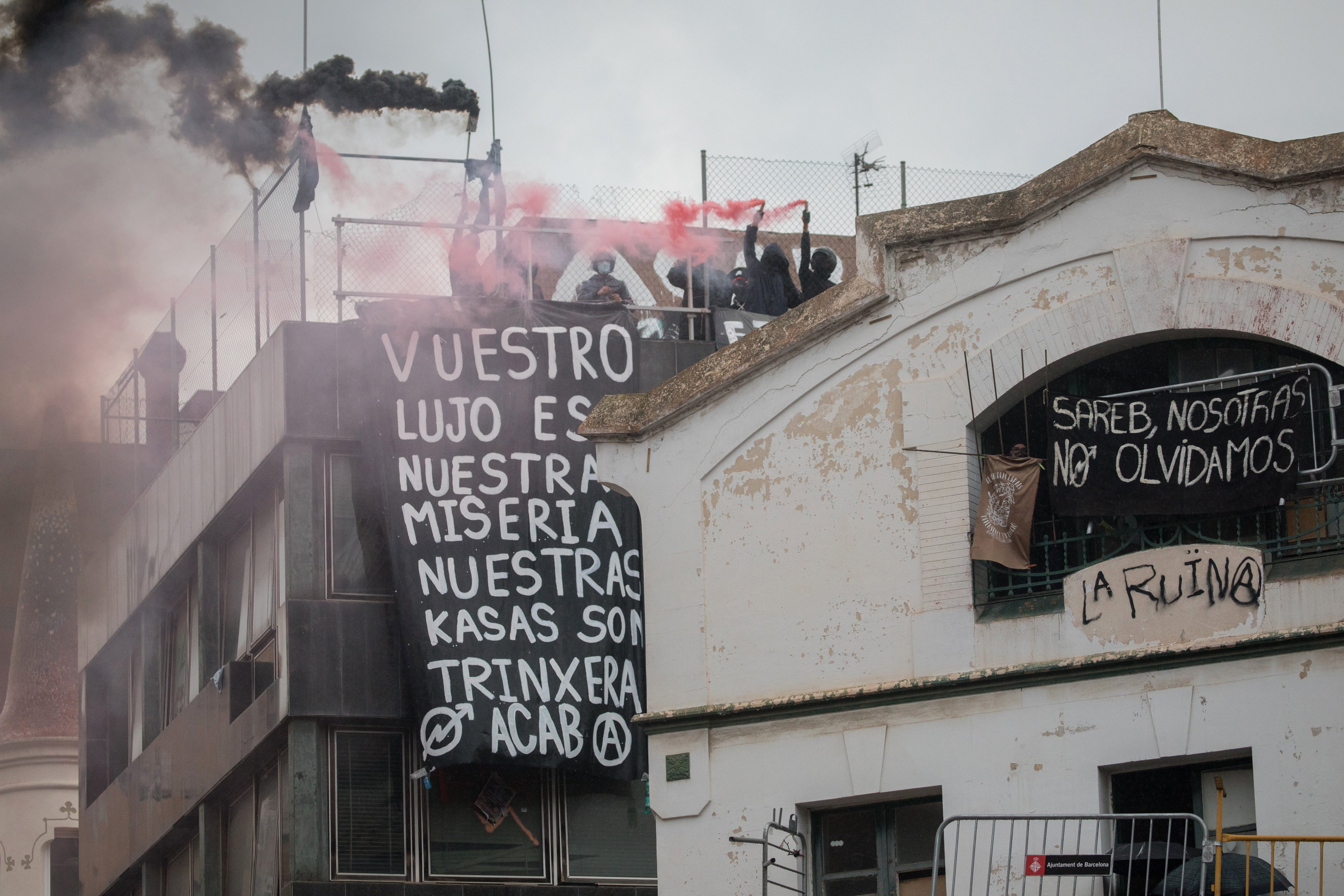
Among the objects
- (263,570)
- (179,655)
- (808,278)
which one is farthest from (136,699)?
(808,278)

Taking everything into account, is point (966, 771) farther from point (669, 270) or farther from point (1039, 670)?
point (669, 270)

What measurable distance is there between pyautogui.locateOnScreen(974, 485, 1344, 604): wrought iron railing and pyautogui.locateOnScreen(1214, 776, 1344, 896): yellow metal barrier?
6.86 feet

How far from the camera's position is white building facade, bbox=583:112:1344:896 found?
52.1 feet

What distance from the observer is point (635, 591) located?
896 inches

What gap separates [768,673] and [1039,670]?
2.38m

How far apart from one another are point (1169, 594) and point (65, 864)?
22448mm

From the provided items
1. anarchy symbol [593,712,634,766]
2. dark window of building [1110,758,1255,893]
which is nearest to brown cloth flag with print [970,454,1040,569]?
dark window of building [1110,758,1255,893]

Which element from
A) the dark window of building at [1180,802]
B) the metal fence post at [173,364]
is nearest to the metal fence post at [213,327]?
the metal fence post at [173,364]

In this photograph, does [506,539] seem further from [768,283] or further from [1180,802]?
[1180,802]

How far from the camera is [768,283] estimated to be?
25703 mm

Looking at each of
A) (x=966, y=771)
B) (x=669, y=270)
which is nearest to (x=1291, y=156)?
(x=966, y=771)

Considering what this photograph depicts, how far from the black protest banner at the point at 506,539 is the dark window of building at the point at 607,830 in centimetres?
58

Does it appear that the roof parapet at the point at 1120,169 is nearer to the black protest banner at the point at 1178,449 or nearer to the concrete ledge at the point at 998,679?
the black protest banner at the point at 1178,449

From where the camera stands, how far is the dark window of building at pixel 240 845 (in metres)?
24.0
